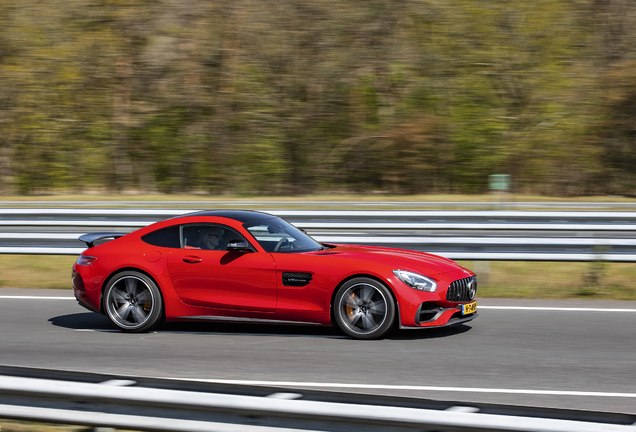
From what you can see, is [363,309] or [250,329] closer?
[363,309]

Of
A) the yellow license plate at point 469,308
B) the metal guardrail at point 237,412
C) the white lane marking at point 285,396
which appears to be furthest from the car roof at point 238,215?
the white lane marking at point 285,396

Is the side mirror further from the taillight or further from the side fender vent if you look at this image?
the taillight

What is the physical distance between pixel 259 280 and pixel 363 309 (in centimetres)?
109

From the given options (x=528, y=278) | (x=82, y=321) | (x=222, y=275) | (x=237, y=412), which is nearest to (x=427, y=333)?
(x=222, y=275)

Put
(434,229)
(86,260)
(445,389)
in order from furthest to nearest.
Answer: (434,229), (86,260), (445,389)

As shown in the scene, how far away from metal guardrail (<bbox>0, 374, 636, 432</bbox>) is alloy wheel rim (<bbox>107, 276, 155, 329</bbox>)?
A: 161 inches

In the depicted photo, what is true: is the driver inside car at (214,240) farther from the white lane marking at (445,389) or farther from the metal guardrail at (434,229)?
the metal guardrail at (434,229)

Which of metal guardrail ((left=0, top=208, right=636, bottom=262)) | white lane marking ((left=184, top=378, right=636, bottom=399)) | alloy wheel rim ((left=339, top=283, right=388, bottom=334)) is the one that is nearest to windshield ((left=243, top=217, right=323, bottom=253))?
alloy wheel rim ((left=339, top=283, right=388, bottom=334))

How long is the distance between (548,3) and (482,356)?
21786 millimetres

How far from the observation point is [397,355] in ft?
21.7

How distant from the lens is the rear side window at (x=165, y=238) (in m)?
7.90

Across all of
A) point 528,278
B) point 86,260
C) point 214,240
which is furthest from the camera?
point 528,278

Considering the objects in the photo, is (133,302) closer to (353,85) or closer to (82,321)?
(82,321)

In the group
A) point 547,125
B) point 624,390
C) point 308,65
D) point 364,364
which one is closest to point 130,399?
point 364,364
